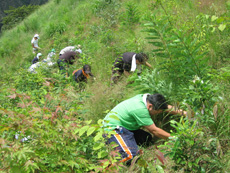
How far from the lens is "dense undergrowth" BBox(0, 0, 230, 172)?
6.34ft

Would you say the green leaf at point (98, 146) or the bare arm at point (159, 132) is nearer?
the green leaf at point (98, 146)

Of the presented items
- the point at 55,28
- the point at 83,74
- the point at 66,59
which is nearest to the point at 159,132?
the point at 83,74

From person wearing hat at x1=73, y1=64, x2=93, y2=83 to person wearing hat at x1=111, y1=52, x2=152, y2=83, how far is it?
2.39 ft

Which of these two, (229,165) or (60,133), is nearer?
(229,165)

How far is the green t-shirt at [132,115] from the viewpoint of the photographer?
2938 mm

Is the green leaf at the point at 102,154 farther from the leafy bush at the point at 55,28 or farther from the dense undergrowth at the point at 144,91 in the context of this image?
the leafy bush at the point at 55,28

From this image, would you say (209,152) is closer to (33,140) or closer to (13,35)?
(33,140)

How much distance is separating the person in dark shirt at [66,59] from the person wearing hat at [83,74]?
59 centimetres

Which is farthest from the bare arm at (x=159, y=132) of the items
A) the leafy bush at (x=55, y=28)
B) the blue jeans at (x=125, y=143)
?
the leafy bush at (x=55, y=28)

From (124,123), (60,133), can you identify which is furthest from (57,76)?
(60,133)

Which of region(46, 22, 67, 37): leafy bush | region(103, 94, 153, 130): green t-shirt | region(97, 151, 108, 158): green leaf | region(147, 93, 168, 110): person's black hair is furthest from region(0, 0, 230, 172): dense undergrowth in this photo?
region(46, 22, 67, 37): leafy bush

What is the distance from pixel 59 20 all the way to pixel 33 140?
10186mm

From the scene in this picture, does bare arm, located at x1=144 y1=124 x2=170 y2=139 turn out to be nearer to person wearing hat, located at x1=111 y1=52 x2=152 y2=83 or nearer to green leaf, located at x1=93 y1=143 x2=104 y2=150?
green leaf, located at x1=93 y1=143 x2=104 y2=150

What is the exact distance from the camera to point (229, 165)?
75.7 inches
